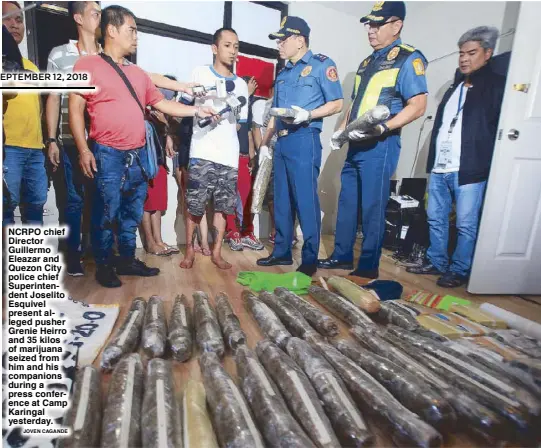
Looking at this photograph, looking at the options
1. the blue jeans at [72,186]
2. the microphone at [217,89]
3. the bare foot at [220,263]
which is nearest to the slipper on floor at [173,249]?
the bare foot at [220,263]

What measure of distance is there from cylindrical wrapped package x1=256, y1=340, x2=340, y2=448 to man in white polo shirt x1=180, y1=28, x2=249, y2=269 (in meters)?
1.00

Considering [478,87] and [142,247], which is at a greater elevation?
[478,87]

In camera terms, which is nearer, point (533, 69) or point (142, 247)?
point (533, 69)

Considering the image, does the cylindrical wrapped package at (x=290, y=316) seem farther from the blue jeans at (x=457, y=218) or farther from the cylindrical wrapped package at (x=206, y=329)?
the blue jeans at (x=457, y=218)

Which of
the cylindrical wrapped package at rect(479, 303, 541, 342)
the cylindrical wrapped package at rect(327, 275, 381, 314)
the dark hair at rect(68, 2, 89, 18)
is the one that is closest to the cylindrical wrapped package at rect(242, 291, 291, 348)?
the cylindrical wrapped package at rect(327, 275, 381, 314)

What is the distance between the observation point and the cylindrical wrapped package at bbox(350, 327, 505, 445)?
67 centimetres

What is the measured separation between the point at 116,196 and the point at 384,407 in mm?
1307

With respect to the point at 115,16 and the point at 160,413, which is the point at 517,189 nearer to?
the point at 160,413

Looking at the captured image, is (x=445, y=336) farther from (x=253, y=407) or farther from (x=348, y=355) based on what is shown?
(x=253, y=407)

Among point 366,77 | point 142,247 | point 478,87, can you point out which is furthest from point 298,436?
point 478,87

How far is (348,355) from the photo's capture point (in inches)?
35.6

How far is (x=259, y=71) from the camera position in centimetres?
238

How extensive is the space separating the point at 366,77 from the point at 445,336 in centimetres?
132

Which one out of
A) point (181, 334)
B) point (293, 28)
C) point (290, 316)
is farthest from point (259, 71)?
point (181, 334)
